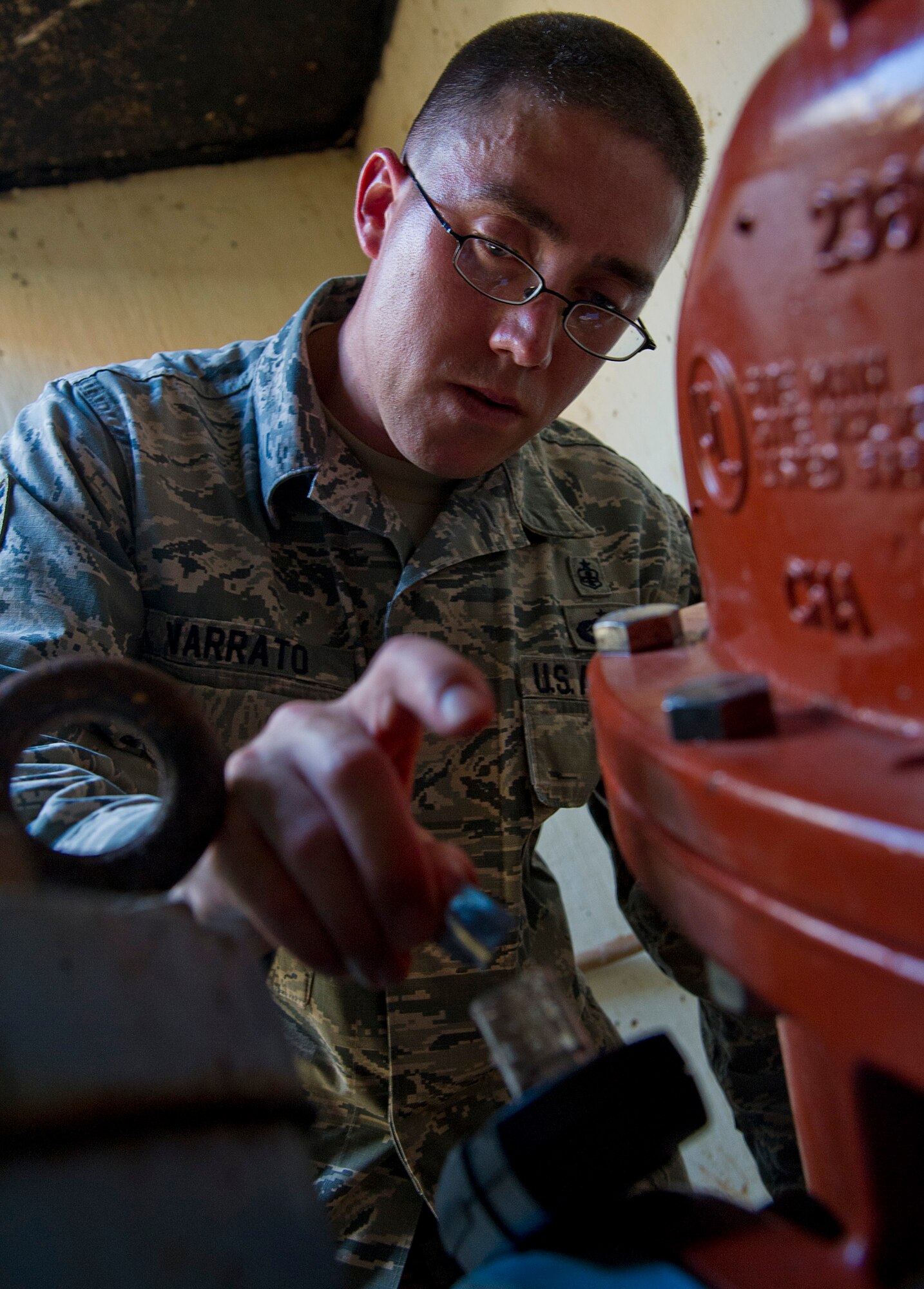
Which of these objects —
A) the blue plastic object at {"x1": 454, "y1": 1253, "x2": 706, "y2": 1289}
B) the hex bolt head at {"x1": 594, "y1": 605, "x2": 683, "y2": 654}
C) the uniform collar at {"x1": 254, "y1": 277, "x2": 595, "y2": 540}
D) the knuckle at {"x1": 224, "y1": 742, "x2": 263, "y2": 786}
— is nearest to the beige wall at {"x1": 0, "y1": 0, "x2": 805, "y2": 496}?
the uniform collar at {"x1": 254, "y1": 277, "x2": 595, "y2": 540}

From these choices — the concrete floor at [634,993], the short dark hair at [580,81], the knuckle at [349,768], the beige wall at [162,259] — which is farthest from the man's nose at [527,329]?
the beige wall at [162,259]

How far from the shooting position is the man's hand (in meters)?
0.36

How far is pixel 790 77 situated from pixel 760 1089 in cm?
96

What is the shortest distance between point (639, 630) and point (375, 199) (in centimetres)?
91

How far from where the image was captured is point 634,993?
1.82m

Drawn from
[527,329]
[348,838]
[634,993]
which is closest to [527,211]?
[527,329]

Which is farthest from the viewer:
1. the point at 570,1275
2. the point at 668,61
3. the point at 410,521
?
the point at 668,61

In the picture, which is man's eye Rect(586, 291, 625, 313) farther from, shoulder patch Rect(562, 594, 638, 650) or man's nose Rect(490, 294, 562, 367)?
shoulder patch Rect(562, 594, 638, 650)

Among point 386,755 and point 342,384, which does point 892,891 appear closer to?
point 386,755

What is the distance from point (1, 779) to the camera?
0.35 metres

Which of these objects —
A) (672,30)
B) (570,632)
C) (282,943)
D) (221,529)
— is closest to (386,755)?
(282,943)

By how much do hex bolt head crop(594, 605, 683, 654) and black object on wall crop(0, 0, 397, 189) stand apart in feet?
5.79

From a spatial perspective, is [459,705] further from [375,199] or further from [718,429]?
[375,199]

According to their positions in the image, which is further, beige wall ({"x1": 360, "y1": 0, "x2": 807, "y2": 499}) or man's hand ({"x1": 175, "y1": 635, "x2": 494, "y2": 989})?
beige wall ({"x1": 360, "y1": 0, "x2": 807, "y2": 499})
